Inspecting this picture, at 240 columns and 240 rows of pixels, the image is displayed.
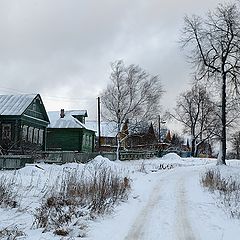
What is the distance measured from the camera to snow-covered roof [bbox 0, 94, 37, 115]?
4159cm

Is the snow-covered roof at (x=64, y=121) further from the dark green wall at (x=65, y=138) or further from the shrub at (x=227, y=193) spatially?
the shrub at (x=227, y=193)

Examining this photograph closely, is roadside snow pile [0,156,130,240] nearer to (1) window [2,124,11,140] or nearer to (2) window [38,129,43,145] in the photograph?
(1) window [2,124,11,140]

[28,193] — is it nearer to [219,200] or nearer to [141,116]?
[219,200]

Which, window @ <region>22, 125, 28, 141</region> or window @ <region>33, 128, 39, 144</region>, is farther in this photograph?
window @ <region>33, 128, 39, 144</region>

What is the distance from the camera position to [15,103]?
43.2 m

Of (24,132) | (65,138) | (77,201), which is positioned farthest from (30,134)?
(77,201)

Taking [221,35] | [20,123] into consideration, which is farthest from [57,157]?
[221,35]

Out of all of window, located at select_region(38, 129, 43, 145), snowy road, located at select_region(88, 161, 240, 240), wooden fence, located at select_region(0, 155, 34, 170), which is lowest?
snowy road, located at select_region(88, 161, 240, 240)

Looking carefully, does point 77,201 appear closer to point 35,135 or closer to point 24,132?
point 24,132

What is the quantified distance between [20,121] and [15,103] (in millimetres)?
2723

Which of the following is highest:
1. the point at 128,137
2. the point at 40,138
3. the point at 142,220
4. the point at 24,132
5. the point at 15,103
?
the point at 15,103

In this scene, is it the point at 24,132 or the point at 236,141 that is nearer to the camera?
the point at 24,132

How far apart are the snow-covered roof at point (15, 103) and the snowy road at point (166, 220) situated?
28.8 metres

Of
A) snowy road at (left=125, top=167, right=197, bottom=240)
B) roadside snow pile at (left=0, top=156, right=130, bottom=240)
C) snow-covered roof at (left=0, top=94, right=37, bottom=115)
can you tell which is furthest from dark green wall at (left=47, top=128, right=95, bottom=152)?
roadside snow pile at (left=0, top=156, right=130, bottom=240)
